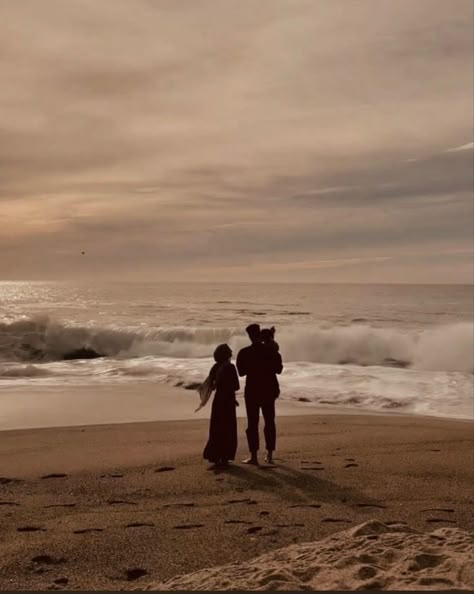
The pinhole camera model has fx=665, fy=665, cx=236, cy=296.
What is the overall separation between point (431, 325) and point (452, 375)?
27.5 meters

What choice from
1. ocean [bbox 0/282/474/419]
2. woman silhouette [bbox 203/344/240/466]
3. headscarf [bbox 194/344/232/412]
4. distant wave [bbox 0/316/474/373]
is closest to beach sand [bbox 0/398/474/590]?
woman silhouette [bbox 203/344/240/466]

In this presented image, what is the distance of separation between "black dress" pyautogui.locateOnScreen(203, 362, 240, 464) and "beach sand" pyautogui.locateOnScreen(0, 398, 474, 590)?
208mm

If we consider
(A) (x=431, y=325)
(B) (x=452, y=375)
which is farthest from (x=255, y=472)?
(A) (x=431, y=325)

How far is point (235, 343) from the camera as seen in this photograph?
3253 centimetres

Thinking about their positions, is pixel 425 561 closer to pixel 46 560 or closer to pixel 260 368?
pixel 46 560

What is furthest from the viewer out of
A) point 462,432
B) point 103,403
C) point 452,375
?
point 452,375

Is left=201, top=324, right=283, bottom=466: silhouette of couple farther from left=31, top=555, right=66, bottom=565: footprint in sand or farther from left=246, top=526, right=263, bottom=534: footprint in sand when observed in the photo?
left=31, top=555, right=66, bottom=565: footprint in sand

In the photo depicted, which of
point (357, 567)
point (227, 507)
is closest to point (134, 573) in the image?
point (357, 567)

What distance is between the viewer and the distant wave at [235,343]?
28.6 m

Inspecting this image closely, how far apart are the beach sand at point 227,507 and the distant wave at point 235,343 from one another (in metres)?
17.1

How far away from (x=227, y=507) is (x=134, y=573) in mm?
1875

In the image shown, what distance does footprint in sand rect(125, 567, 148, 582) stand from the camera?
4.80 meters

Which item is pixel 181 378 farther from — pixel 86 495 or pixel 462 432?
pixel 86 495

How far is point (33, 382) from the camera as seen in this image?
17766mm
